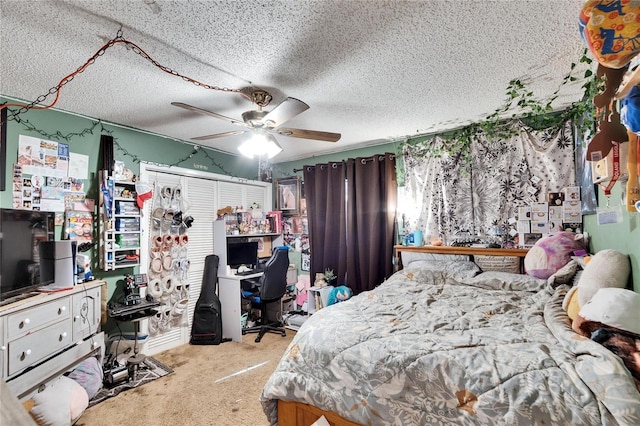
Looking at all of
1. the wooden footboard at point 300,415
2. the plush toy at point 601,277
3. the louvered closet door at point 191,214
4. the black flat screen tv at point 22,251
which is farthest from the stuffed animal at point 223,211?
the plush toy at point 601,277

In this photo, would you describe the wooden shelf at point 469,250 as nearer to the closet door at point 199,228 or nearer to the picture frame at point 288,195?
the picture frame at point 288,195

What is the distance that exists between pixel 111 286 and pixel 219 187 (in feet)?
5.64

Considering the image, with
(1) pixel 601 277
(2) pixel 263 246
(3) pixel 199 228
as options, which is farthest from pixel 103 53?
(2) pixel 263 246

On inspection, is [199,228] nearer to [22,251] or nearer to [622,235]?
[22,251]

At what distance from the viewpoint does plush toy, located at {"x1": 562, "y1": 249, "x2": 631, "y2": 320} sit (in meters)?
1.56

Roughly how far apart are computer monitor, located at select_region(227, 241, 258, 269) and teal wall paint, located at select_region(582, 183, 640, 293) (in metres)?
3.64

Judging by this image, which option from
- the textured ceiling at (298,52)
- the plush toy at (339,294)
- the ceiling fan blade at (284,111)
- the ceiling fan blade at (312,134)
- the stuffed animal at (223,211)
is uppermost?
the textured ceiling at (298,52)

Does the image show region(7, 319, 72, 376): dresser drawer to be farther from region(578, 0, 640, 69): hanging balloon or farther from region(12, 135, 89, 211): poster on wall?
region(578, 0, 640, 69): hanging balloon

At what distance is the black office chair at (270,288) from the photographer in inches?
147

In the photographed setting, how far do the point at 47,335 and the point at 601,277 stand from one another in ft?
11.5

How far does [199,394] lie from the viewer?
98.5 inches

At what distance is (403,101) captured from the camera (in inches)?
102

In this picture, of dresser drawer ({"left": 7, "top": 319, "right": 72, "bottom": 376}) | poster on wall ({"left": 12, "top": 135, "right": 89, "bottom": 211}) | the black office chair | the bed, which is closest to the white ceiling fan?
the bed

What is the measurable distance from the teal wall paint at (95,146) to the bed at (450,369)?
252 cm
